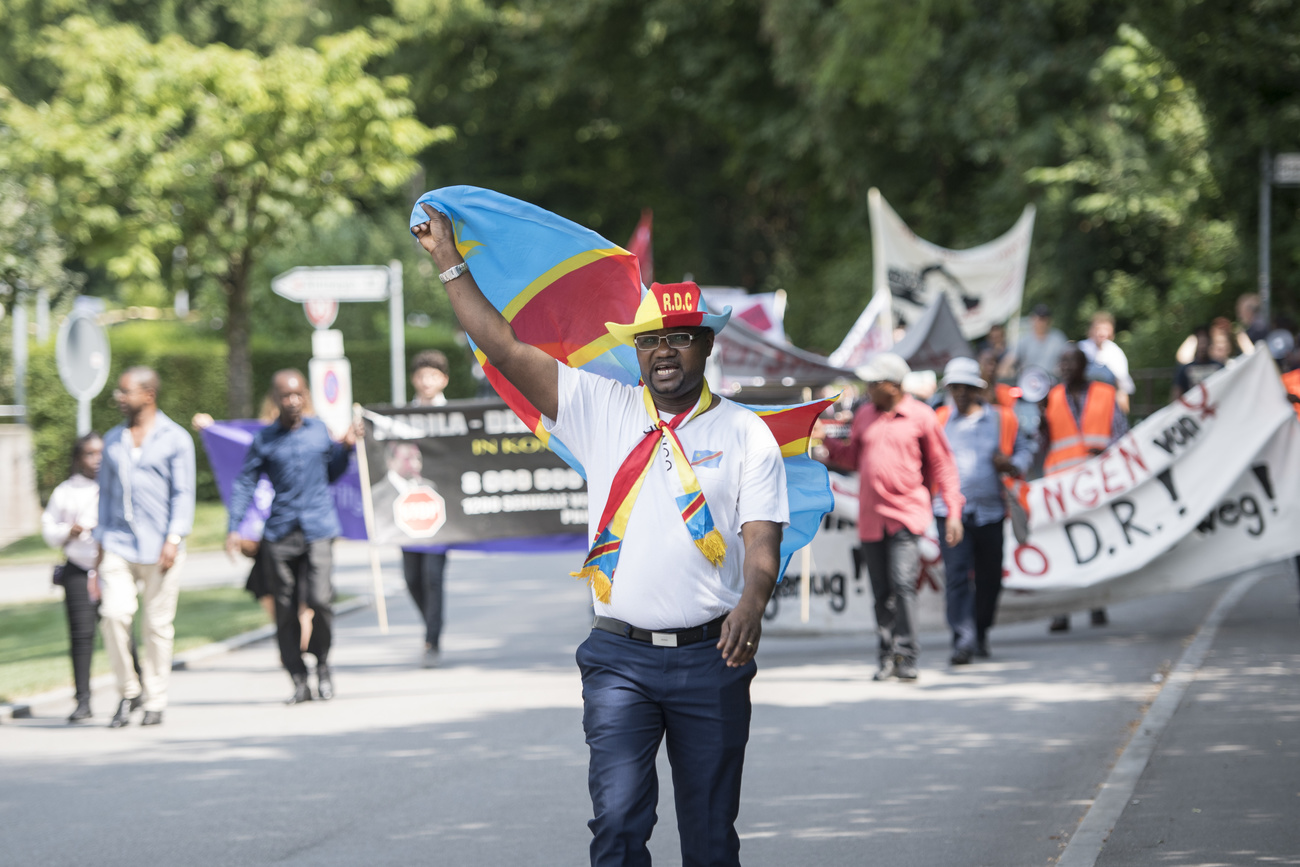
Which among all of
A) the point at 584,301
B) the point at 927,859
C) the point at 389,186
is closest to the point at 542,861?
the point at 927,859

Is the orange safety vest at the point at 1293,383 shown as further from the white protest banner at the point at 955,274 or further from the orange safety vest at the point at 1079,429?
the white protest banner at the point at 955,274

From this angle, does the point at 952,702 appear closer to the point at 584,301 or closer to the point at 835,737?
the point at 835,737

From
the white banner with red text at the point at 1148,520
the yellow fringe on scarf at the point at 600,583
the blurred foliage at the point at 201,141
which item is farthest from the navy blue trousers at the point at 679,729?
the blurred foliage at the point at 201,141

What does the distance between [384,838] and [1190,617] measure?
7.62 metres

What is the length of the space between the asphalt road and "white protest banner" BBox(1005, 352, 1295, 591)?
0.57 m

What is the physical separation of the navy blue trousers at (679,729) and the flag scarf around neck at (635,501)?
21cm

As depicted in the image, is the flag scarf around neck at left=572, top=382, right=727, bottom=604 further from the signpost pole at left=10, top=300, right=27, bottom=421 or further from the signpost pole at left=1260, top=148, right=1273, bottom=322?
the signpost pole at left=10, top=300, right=27, bottom=421

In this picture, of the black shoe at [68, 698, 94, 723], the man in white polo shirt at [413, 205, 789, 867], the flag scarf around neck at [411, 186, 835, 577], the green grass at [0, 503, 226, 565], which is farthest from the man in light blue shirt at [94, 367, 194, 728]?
the green grass at [0, 503, 226, 565]

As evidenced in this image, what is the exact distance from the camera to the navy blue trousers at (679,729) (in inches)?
170

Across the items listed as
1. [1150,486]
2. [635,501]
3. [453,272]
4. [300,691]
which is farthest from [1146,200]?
[635,501]

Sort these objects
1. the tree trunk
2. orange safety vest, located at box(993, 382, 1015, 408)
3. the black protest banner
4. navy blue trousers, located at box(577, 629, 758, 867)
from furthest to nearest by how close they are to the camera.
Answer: the tree trunk < orange safety vest, located at box(993, 382, 1015, 408) < the black protest banner < navy blue trousers, located at box(577, 629, 758, 867)

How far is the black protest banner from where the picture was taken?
445 inches

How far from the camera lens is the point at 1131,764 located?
7043 millimetres

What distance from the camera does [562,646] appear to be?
460 inches
